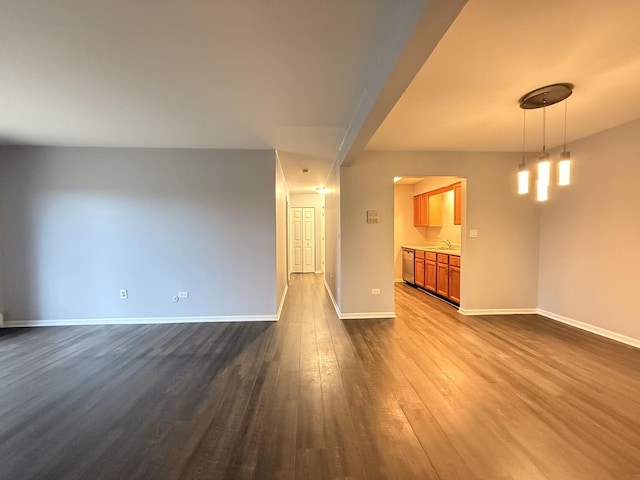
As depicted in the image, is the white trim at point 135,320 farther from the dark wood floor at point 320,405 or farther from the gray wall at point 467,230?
the gray wall at point 467,230

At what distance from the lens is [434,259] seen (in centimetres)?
536

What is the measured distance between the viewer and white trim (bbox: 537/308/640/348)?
3.07 metres

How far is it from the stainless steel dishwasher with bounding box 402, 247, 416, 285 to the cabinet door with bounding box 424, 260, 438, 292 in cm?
59

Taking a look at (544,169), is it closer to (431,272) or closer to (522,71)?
(522,71)

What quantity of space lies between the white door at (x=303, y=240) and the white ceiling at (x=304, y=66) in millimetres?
5330

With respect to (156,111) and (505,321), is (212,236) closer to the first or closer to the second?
(156,111)

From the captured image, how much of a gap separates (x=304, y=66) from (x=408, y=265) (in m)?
5.48

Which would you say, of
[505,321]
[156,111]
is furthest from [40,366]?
[505,321]

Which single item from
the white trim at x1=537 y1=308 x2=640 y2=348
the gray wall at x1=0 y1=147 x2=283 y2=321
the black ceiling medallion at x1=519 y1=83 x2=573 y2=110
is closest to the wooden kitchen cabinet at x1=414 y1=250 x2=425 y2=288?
the white trim at x1=537 y1=308 x2=640 y2=348

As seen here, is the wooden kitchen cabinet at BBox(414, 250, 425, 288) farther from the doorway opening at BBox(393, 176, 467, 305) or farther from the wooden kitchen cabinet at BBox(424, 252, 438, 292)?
the wooden kitchen cabinet at BBox(424, 252, 438, 292)

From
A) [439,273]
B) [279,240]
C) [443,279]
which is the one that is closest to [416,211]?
[439,273]

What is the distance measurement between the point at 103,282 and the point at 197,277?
1297mm

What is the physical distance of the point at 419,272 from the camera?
6012mm

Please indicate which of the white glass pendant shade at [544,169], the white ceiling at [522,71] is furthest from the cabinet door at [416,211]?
the white glass pendant shade at [544,169]
